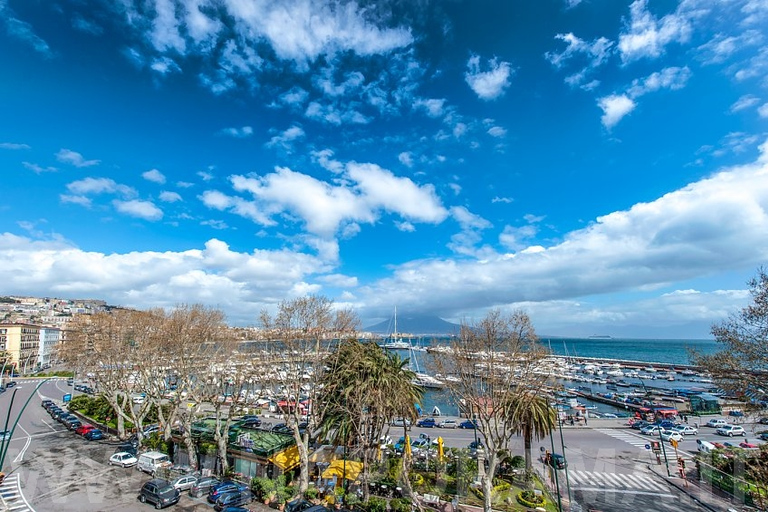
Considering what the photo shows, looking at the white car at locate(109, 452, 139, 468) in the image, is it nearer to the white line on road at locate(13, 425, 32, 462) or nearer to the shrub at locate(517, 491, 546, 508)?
the white line on road at locate(13, 425, 32, 462)

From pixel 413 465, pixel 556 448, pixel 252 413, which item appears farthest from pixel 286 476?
pixel 252 413

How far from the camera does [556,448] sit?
129ft

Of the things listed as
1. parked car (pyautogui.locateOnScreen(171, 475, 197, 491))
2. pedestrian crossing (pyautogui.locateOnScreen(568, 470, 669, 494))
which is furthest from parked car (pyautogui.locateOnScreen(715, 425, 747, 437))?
parked car (pyautogui.locateOnScreen(171, 475, 197, 491))

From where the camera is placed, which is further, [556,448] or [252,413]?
[252,413]

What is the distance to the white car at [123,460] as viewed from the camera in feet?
108

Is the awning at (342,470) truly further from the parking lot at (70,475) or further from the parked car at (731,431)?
the parked car at (731,431)

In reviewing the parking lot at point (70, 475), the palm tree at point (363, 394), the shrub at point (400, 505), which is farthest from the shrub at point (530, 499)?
the parking lot at point (70, 475)

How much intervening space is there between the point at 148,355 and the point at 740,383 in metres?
47.8

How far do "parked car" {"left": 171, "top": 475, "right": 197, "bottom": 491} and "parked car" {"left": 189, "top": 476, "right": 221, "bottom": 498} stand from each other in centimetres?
23

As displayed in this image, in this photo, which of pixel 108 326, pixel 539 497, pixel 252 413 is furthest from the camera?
pixel 252 413

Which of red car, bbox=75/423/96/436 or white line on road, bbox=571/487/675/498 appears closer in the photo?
white line on road, bbox=571/487/675/498

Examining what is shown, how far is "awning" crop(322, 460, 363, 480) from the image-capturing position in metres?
27.7

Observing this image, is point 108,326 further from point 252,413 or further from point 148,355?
point 252,413

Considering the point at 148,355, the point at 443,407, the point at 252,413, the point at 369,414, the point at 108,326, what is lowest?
the point at 443,407
